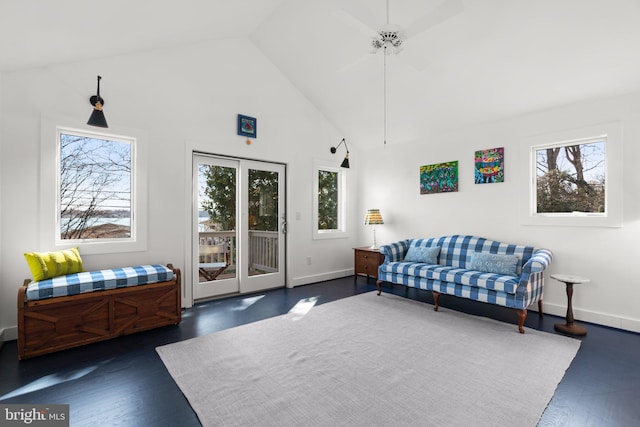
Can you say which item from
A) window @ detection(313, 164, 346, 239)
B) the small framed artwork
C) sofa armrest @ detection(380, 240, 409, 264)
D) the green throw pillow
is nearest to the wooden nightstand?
sofa armrest @ detection(380, 240, 409, 264)

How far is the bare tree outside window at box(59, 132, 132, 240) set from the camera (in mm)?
3225

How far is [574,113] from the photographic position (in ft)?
11.8

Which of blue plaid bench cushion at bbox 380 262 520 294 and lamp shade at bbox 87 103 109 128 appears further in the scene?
blue plaid bench cushion at bbox 380 262 520 294

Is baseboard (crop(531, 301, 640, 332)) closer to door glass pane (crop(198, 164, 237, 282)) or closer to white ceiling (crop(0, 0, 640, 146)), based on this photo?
white ceiling (crop(0, 0, 640, 146))

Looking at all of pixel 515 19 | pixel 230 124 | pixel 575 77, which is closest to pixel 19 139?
pixel 230 124

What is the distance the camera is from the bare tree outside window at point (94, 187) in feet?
10.6

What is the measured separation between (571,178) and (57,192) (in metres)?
5.72

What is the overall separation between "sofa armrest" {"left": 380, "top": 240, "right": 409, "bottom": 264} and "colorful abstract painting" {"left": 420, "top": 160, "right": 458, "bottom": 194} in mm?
987

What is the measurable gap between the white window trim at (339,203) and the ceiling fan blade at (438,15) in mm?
3059

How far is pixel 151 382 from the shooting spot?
218cm

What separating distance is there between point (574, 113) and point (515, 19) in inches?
57.4

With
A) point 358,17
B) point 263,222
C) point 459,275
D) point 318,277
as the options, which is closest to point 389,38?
point 358,17

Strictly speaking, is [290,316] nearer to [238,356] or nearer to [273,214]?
[238,356]

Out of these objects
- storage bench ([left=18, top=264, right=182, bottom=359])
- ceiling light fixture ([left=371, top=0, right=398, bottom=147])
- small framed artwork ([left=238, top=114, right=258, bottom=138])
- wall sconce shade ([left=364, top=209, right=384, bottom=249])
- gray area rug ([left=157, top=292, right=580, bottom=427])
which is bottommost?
gray area rug ([left=157, top=292, right=580, bottom=427])
